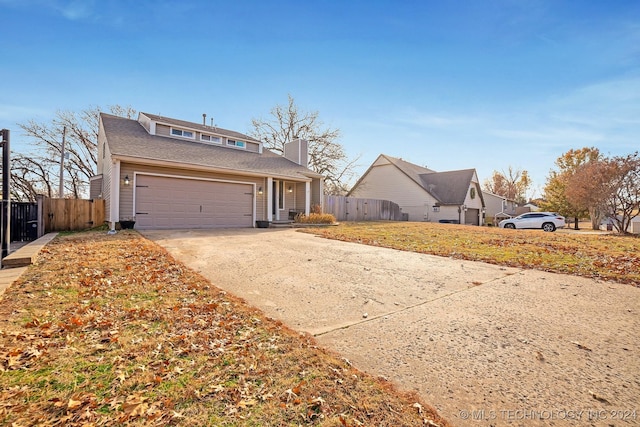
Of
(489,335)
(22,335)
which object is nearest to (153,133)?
(22,335)

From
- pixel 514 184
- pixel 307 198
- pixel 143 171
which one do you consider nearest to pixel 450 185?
pixel 307 198

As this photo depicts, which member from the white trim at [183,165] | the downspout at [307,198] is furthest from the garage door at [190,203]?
the downspout at [307,198]

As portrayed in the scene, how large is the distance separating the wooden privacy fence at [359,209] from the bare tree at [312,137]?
6.08m

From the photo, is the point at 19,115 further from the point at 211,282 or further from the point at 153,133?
the point at 211,282

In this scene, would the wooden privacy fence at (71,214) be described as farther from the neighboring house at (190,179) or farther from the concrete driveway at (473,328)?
the concrete driveway at (473,328)

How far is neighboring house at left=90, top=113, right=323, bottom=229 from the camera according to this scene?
11477 millimetres

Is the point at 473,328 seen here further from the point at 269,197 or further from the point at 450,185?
the point at 450,185

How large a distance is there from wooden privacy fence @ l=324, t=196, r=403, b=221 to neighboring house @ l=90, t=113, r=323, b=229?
2982 millimetres

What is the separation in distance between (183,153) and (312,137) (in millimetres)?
16497

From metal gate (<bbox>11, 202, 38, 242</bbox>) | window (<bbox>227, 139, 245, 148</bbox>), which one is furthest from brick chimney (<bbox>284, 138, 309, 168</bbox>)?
metal gate (<bbox>11, 202, 38, 242</bbox>)

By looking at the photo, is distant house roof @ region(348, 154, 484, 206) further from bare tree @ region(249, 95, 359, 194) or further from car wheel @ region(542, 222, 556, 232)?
car wheel @ region(542, 222, 556, 232)

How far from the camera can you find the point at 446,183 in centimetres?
2906

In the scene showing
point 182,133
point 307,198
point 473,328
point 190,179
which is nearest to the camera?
point 473,328

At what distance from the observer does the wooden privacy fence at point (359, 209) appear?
21.1 m
